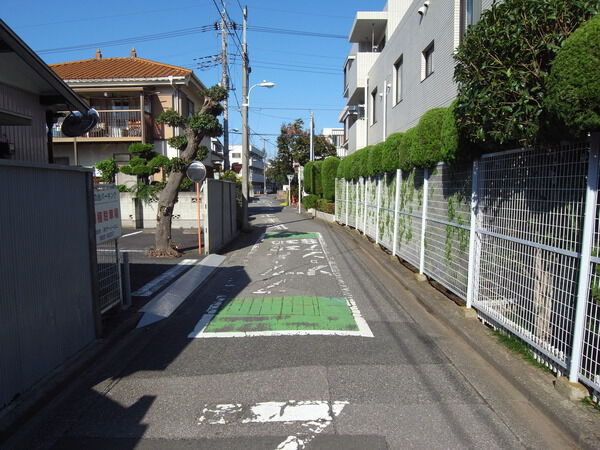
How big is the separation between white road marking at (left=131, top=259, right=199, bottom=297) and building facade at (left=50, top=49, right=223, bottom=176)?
428 inches

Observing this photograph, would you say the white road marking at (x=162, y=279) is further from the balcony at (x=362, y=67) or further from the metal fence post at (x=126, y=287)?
the balcony at (x=362, y=67)

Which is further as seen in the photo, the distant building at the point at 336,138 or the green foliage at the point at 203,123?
the distant building at the point at 336,138

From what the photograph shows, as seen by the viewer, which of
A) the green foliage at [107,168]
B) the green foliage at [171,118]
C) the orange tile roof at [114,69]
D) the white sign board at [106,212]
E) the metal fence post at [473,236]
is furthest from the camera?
the orange tile roof at [114,69]

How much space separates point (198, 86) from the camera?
24344 millimetres

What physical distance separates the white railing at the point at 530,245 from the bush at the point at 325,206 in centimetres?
1802

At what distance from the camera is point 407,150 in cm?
916

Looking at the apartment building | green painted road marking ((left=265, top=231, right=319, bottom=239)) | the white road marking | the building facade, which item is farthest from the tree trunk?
the building facade

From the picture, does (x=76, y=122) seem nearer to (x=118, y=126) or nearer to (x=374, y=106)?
(x=118, y=126)

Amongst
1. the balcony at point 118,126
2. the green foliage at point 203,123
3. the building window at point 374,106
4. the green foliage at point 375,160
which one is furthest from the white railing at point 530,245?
the balcony at point 118,126

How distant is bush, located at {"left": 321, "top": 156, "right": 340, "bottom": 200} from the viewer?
26333mm

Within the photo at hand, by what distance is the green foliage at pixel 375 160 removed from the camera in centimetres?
1258

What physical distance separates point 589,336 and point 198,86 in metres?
23.7

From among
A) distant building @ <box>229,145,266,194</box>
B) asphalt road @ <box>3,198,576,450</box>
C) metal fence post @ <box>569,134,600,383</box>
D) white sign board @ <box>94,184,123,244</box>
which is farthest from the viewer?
distant building @ <box>229,145,266,194</box>

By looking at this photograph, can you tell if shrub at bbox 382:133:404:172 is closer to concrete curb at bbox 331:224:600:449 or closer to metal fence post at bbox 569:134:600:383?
concrete curb at bbox 331:224:600:449
